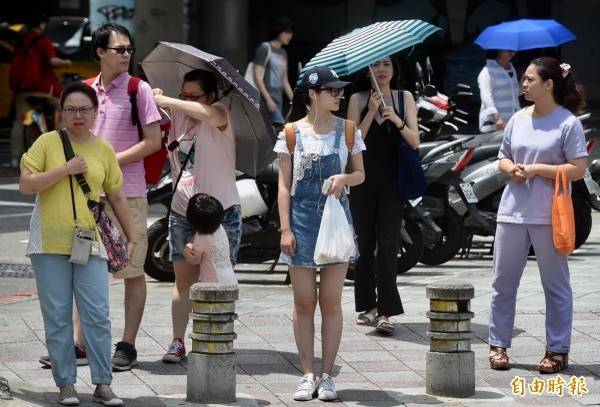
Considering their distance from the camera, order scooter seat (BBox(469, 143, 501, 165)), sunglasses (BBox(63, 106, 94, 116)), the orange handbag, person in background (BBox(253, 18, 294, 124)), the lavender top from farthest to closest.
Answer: person in background (BBox(253, 18, 294, 124))
scooter seat (BBox(469, 143, 501, 165))
the lavender top
the orange handbag
sunglasses (BBox(63, 106, 94, 116))

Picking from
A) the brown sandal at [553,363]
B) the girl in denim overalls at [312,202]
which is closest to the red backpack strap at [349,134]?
the girl in denim overalls at [312,202]

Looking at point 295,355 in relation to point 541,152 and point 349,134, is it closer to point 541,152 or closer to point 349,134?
point 349,134

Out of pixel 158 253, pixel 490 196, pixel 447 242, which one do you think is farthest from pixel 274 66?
pixel 158 253

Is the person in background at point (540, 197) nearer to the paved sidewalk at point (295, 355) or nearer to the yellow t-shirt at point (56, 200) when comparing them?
the paved sidewalk at point (295, 355)

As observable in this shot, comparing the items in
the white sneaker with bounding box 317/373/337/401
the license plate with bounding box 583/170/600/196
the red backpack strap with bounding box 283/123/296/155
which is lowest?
the white sneaker with bounding box 317/373/337/401

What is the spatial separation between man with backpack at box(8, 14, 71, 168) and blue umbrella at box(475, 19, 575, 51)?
658 cm

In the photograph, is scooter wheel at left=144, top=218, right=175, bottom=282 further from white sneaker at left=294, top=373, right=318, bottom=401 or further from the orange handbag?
the orange handbag

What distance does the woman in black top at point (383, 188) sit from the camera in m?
9.38

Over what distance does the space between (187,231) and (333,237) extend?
3.56 feet

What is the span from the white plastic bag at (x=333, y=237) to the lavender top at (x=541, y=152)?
109 cm

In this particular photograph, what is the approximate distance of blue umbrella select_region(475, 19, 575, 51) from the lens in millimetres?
15472

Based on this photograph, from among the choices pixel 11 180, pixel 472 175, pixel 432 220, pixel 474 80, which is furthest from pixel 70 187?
pixel 474 80

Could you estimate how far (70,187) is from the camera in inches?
293

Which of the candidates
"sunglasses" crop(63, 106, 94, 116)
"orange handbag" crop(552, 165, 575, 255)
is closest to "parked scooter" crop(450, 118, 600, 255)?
"orange handbag" crop(552, 165, 575, 255)
